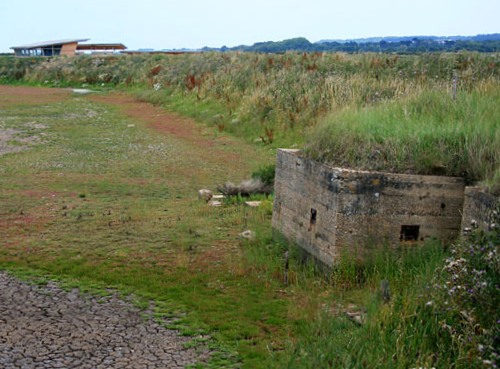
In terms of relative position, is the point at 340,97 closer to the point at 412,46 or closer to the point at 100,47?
the point at 412,46

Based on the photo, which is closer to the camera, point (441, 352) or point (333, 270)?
point (441, 352)

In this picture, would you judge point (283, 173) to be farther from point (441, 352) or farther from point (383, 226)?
point (441, 352)

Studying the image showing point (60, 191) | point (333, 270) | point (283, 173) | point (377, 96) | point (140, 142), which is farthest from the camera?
point (140, 142)

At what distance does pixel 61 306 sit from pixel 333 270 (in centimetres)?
322

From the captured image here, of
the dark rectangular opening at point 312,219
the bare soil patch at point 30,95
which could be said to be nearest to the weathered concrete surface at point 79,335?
the dark rectangular opening at point 312,219

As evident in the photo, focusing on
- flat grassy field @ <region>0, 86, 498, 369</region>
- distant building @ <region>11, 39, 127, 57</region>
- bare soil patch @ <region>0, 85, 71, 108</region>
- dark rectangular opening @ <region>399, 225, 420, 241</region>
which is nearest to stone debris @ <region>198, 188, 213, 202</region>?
flat grassy field @ <region>0, 86, 498, 369</region>

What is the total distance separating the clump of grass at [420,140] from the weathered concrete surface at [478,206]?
324 mm

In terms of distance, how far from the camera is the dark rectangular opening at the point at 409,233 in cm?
793

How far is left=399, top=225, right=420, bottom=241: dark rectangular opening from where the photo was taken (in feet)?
26.0

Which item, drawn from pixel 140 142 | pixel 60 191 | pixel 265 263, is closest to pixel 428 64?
pixel 140 142

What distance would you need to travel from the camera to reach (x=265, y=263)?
8773mm

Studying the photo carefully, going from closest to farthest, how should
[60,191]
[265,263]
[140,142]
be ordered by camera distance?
[265,263] < [60,191] < [140,142]

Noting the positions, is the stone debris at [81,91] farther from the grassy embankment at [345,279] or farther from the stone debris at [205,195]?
the stone debris at [205,195]

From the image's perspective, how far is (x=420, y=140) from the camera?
8328mm
